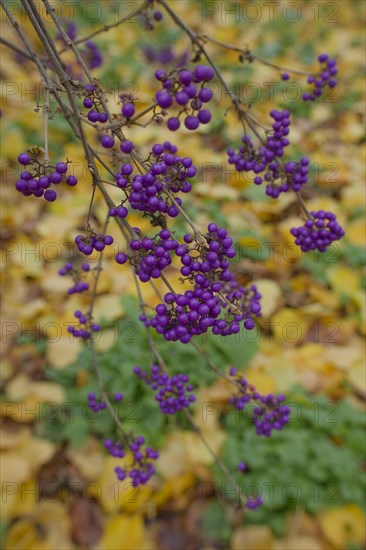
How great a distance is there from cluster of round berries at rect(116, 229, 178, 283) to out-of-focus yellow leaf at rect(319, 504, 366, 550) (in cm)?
211

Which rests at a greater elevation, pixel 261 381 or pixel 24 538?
pixel 261 381

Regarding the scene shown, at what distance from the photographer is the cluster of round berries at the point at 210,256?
2.97ft

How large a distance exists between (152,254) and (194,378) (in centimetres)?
170

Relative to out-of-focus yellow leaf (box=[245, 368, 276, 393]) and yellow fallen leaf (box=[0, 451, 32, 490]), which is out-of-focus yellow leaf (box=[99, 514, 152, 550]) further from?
out-of-focus yellow leaf (box=[245, 368, 276, 393])

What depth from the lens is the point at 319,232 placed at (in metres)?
1.42

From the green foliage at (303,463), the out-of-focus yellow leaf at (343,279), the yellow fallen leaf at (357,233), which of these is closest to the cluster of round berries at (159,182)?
the green foliage at (303,463)

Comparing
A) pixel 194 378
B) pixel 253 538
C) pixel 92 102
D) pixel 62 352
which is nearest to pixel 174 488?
pixel 253 538

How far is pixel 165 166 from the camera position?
0.88 metres

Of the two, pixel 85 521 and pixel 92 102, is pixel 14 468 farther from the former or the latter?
pixel 92 102

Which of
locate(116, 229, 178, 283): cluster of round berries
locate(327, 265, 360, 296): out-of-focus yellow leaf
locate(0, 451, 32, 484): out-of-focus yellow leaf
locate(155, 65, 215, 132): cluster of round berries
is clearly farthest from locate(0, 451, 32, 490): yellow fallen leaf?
locate(327, 265, 360, 296): out-of-focus yellow leaf

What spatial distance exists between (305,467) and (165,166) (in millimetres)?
2089

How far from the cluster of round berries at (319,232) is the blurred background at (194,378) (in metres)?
0.97

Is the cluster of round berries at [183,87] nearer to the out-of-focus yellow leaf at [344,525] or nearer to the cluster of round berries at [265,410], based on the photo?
the cluster of round berries at [265,410]

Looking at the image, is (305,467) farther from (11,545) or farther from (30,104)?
(30,104)
